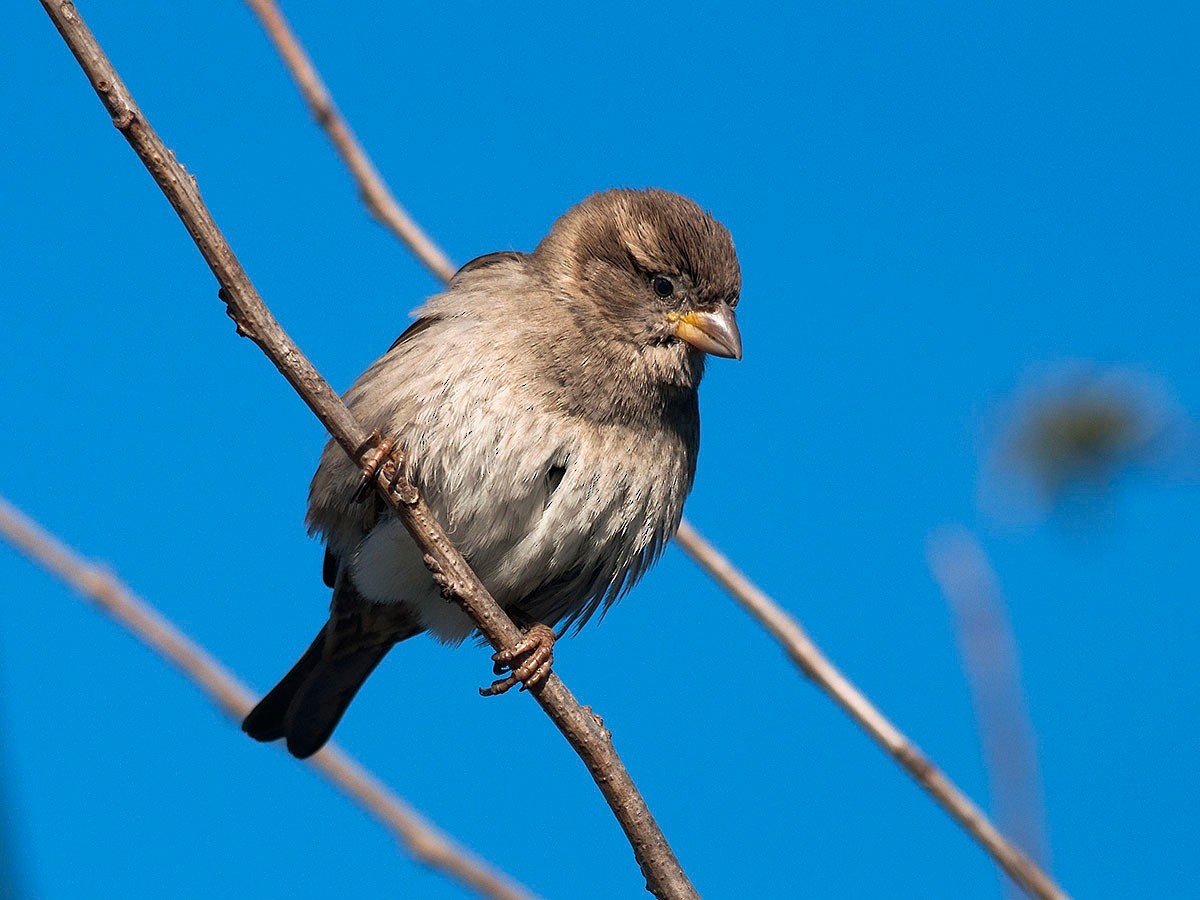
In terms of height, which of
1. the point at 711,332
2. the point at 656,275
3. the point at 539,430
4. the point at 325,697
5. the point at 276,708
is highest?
the point at 656,275

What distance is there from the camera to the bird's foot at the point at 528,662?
4074mm

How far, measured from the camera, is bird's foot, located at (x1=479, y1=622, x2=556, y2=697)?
4074mm

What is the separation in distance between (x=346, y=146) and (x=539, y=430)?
44.5 inches

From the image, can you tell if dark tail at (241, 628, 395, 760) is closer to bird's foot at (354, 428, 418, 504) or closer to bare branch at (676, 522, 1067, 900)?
bird's foot at (354, 428, 418, 504)

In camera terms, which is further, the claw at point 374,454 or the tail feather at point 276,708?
the tail feather at point 276,708

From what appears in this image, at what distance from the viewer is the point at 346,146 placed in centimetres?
388

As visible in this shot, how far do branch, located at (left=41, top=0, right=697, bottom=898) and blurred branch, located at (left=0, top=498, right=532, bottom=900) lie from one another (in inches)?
22.1

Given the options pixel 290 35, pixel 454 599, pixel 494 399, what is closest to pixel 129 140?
pixel 290 35

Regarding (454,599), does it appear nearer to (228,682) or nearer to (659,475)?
(228,682)

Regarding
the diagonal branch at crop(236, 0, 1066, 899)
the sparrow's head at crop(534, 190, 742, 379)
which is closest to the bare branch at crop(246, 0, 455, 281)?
the diagonal branch at crop(236, 0, 1066, 899)

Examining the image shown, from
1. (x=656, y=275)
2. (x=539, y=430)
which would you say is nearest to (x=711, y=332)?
(x=656, y=275)

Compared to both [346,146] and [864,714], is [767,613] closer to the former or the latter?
[864,714]

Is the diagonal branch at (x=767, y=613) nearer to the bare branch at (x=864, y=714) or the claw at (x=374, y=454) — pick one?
the bare branch at (x=864, y=714)

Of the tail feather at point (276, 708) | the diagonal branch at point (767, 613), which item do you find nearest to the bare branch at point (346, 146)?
the diagonal branch at point (767, 613)
